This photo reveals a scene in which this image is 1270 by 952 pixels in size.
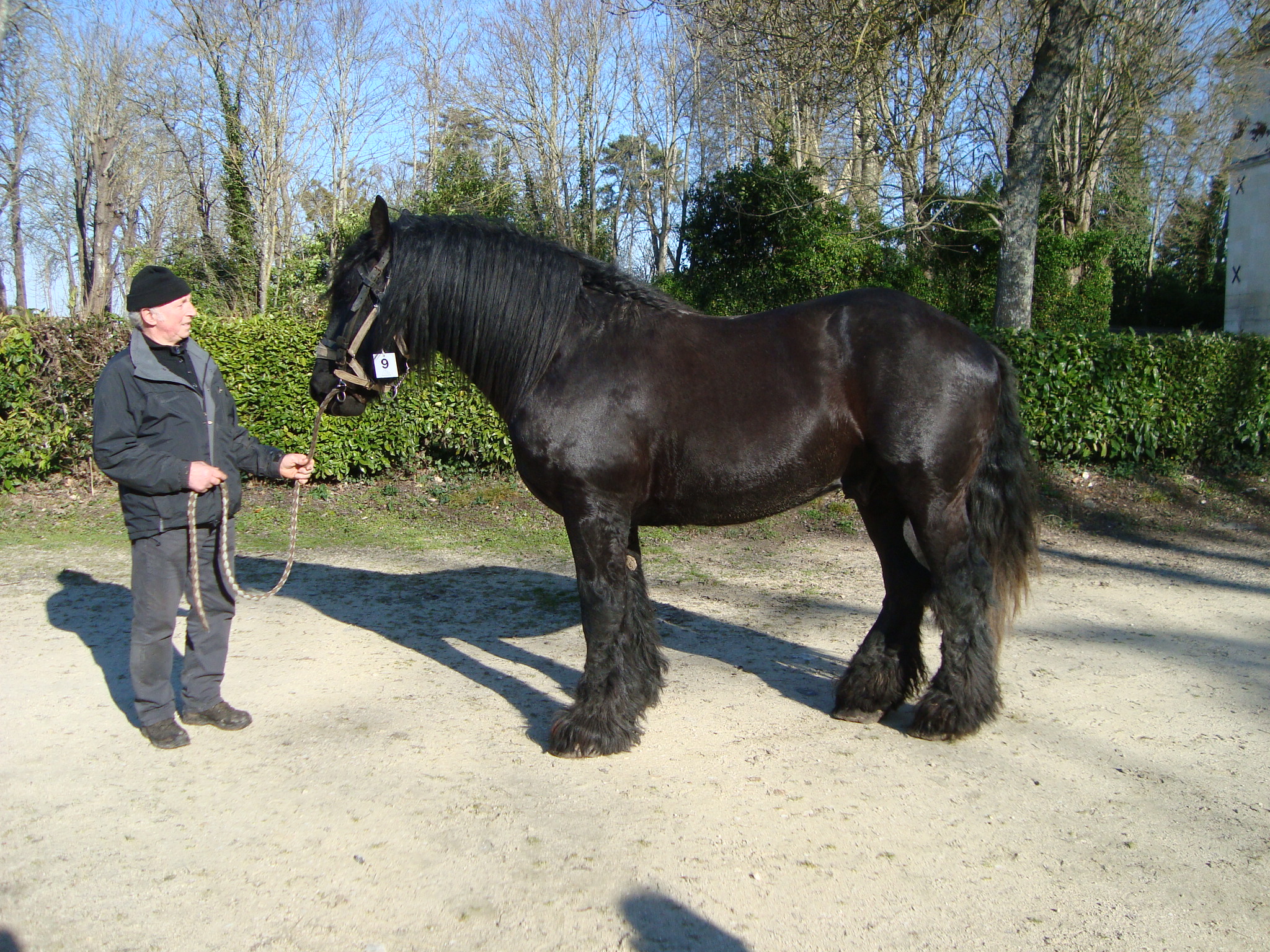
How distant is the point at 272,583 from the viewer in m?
6.17

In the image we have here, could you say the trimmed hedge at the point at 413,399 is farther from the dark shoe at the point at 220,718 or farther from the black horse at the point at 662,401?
the dark shoe at the point at 220,718

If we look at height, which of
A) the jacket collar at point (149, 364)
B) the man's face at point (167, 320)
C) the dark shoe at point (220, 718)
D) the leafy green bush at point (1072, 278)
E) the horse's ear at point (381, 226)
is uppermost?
the leafy green bush at point (1072, 278)

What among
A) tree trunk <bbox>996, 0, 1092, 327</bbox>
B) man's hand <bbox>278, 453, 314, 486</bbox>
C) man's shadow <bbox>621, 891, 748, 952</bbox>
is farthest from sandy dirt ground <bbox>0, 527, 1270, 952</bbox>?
tree trunk <bbox>996, 0, 1092, 327</bbox>

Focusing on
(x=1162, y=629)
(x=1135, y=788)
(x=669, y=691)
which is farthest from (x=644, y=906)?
(x=1162, y=629)

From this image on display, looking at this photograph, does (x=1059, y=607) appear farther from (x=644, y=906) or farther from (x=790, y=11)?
(x=790, y=11)

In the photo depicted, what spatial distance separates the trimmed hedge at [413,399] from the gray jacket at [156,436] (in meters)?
4.99

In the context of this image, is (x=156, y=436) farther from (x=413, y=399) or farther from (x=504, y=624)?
(x=413, y=399)

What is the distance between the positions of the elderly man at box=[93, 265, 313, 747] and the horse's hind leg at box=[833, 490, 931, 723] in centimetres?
260

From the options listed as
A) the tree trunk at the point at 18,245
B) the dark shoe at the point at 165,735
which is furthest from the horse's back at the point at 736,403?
the tree trunk at the point at 18,245

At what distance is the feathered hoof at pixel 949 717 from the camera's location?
11.9ft

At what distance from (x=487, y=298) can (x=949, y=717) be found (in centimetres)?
266

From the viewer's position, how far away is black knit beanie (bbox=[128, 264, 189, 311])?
335cm

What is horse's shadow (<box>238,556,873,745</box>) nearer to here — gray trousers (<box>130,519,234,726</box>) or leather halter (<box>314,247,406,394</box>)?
gray trousers (<box>130,519,234,726</box>)

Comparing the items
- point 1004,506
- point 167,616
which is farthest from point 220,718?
point 1004,506
